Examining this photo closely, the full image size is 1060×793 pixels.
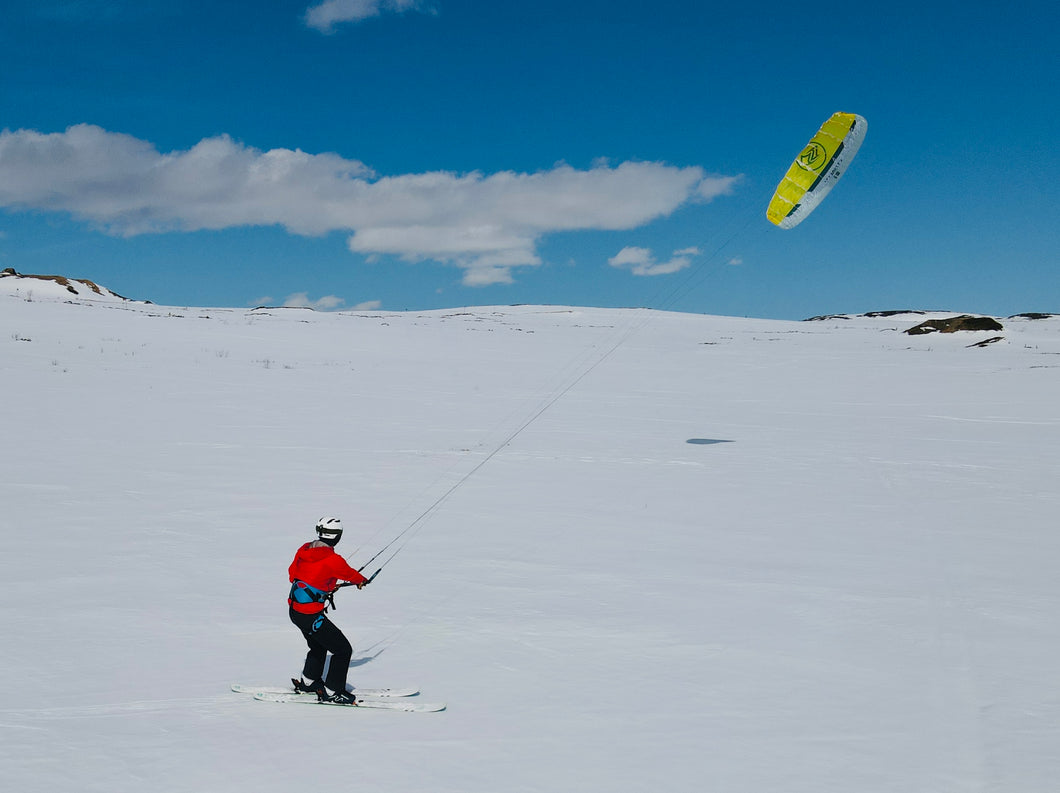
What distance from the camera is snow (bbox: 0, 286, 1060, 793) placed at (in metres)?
4.66

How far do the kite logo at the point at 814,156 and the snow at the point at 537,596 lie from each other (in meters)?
6.08

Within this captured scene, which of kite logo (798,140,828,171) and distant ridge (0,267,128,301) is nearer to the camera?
kite logo (798,140,828,171)

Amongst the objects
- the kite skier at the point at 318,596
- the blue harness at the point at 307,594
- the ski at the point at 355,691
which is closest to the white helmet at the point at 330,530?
the kite skier at the point at 318,596

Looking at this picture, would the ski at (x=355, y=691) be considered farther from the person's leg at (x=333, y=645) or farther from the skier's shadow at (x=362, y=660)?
the skier's shadow at (x=362, y=660)

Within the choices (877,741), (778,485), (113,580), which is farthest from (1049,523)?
(113,580)

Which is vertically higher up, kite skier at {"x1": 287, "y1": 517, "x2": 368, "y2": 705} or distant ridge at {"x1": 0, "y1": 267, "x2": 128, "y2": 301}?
distant ridge at {"x1": 0, "y1": 267, "x2": 128, "y2": 301}

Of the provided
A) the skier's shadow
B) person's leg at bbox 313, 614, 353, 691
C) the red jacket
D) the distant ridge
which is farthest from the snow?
the distant ridge

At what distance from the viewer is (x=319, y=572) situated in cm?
546

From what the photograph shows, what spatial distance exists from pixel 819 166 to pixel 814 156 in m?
0.31

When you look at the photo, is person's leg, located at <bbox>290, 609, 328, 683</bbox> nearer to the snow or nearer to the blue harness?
the blue harness

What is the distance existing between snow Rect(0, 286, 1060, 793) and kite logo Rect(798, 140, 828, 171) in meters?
6.08

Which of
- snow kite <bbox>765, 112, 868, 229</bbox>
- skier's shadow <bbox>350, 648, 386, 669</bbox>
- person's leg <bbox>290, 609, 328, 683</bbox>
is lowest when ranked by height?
skier's shadow <bbox>350, 648, 386, 669</bbox>

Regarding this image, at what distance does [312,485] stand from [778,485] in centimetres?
725

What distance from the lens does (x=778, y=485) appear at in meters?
12.4
